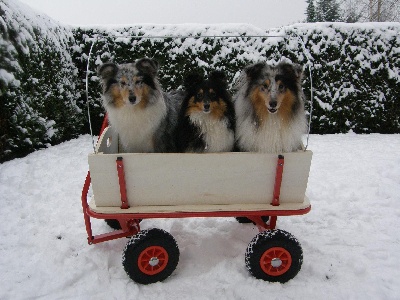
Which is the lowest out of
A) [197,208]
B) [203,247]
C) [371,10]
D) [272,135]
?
[203,247]

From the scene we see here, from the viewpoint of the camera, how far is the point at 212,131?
2.46 m

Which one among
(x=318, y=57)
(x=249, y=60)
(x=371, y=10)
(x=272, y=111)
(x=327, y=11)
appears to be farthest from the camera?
(x=371, y=10)

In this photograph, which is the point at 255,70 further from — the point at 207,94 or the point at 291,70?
the point at 207,94

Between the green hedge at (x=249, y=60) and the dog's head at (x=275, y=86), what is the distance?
362cm

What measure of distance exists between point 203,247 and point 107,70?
1815mm

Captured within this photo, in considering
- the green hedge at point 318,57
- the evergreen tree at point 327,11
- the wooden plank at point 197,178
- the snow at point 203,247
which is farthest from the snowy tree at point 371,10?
the wooden plank at point 197,178

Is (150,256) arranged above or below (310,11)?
below

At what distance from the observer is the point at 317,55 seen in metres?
6.82

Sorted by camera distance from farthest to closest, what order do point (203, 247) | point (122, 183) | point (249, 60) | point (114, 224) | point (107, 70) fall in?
point (249, 60) < point (114, 224) < point (203, 247) < point (107, 70) < point (122, 183)

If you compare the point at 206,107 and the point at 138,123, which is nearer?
the point at 206,107

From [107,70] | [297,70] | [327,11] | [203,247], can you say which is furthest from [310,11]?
[203,247]

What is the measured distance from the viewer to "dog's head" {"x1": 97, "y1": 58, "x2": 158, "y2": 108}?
2570 millimetres

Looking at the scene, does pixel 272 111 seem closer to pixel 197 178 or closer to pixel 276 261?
pixel 197 178

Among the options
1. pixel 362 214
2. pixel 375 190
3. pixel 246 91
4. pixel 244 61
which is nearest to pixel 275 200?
pixel 246 91
